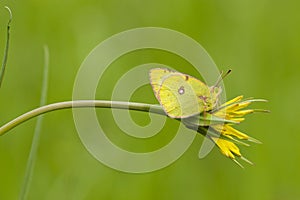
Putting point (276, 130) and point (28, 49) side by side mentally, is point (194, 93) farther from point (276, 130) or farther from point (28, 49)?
point (28, 49)

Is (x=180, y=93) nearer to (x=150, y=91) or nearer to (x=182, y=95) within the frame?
(x=182, y=95)

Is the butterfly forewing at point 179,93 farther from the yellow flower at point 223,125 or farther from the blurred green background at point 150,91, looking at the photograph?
the blurred green background at point 150,91

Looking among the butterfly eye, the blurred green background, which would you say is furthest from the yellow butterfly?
the blurred green background

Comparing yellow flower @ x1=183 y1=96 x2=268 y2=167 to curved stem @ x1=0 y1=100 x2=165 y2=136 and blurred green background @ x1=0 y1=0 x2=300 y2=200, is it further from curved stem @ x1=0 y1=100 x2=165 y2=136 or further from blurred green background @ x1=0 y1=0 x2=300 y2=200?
blurred green background @ x1=0 y1=0 x2=300 y2=200

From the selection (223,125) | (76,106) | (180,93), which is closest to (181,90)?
(180,93)

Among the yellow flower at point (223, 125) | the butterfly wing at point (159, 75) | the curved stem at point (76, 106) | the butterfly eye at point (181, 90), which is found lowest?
the yellow flower at point (223, 125)

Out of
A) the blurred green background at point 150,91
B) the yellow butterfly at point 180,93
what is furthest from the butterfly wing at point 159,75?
the blurred green background at point 150,91
